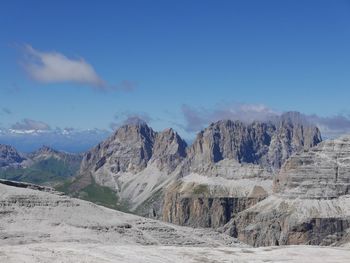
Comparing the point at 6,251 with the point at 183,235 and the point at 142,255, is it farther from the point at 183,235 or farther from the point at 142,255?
the point at 183,235

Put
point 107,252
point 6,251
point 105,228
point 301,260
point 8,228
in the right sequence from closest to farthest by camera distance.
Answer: point 6,251
point 107,252
point 301,260
point 8,228
point 105,228

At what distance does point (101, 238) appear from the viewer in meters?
137

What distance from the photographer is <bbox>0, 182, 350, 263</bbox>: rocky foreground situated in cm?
10981

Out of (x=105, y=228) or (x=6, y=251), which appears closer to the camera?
(x=6, y=251)

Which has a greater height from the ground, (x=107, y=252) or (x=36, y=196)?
(x=36, y=196)

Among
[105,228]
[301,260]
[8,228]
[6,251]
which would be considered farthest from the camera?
[105,228]

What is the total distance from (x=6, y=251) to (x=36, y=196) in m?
53.3

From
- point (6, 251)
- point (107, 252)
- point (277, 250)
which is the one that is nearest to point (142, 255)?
point (107, 252)

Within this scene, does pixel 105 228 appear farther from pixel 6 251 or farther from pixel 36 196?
pixel 6 251

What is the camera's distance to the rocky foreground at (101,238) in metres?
110

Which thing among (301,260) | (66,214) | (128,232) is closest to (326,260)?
(301,260)

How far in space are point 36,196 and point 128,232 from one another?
2368 centimetres

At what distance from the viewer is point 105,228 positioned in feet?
474

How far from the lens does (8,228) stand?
436 ft
